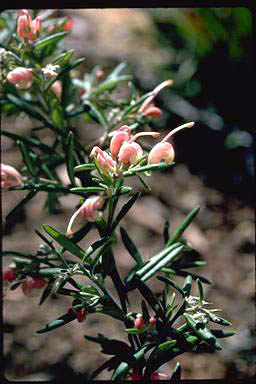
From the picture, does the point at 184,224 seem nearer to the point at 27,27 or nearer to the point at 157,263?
the point at 157,263

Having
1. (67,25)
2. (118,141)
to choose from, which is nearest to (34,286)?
(118,141)

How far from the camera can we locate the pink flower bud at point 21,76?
2.42 feet

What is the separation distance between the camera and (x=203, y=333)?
644 millimetres

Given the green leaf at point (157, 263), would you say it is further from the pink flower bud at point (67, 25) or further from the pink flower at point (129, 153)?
the pink flower bud at point (67, 25)

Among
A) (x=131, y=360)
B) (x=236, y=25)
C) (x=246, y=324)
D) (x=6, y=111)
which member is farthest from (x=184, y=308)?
(x=236, y=25)

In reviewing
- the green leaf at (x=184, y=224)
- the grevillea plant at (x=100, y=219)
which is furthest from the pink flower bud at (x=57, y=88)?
the green leaf at (x=184, y=224)

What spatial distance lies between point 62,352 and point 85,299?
0.83 m

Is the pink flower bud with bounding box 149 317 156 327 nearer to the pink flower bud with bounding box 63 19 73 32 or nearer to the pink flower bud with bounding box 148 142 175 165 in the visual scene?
the pink flower bud with bounding box 148 142 175 165

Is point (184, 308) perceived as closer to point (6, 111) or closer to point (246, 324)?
point (6, 111)

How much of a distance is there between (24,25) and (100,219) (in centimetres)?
29

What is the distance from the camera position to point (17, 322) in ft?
4.94

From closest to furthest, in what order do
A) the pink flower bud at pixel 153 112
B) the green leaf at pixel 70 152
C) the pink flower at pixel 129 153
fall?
the pink flower at pixel 129 153
the green leaf at pixel 70 152
the pink flower bud at pixel 153 112

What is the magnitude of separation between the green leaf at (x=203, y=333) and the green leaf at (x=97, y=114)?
361mm

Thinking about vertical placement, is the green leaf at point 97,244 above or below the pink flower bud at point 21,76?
below
